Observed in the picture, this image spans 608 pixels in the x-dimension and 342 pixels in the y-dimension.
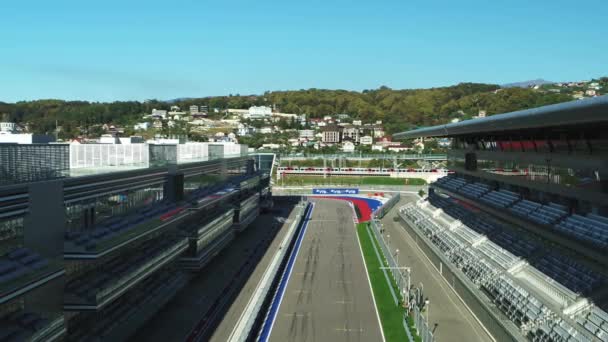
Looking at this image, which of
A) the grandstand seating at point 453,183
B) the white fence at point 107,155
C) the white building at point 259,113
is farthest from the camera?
the white building at point 259,113

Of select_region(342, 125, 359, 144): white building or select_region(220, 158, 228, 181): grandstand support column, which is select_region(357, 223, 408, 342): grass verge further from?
select_region(342, 125, 359, 144): white building

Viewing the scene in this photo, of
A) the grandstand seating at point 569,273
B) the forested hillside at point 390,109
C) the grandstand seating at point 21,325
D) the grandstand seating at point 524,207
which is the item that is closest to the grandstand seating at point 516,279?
the grandstand seating at point 569,273

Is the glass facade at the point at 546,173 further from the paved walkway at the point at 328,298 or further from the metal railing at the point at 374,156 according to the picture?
the metal railing at the point at 374,156

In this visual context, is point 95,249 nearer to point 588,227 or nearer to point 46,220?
point 46,220

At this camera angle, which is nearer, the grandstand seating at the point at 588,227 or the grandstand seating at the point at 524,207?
the grandstand seating at the point at 588,227

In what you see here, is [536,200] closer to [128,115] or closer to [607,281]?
[607,281]

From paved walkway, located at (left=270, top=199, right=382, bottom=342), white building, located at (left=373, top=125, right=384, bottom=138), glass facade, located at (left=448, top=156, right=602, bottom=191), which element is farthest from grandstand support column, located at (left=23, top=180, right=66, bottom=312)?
white building, located at (left=373, top=125, right=384, bottom=138)
